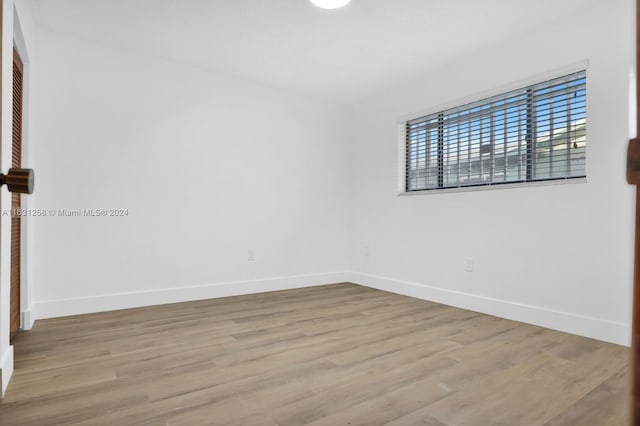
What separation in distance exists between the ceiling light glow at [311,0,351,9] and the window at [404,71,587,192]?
1515 mm

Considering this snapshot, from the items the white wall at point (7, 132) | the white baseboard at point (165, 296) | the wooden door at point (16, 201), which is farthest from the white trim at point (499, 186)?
the wooden door at point (16, 201)

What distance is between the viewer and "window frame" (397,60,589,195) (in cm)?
270

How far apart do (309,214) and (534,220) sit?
2.36 meters

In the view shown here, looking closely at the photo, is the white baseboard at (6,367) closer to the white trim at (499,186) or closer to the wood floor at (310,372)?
the wood floor at (310,372)

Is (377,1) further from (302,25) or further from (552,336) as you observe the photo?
(552,336)

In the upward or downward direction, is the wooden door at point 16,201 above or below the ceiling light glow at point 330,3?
below

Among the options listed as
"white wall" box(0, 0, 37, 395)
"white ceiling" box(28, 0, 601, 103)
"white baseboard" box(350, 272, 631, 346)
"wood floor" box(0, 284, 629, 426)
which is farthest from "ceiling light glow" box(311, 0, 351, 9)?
"white baseboard" box(350, 272, 631, 346)

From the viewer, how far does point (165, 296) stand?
11.4 feet

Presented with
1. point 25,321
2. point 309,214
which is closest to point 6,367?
point 25,321

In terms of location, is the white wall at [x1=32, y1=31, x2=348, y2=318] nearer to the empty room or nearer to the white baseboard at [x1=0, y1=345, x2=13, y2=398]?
the empty room

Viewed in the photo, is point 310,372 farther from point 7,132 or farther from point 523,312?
point 7,132

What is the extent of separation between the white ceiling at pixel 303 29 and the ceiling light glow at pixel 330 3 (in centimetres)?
7

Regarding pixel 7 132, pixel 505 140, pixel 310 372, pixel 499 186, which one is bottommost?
pixel 310 372

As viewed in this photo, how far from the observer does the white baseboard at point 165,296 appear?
9.86ft
